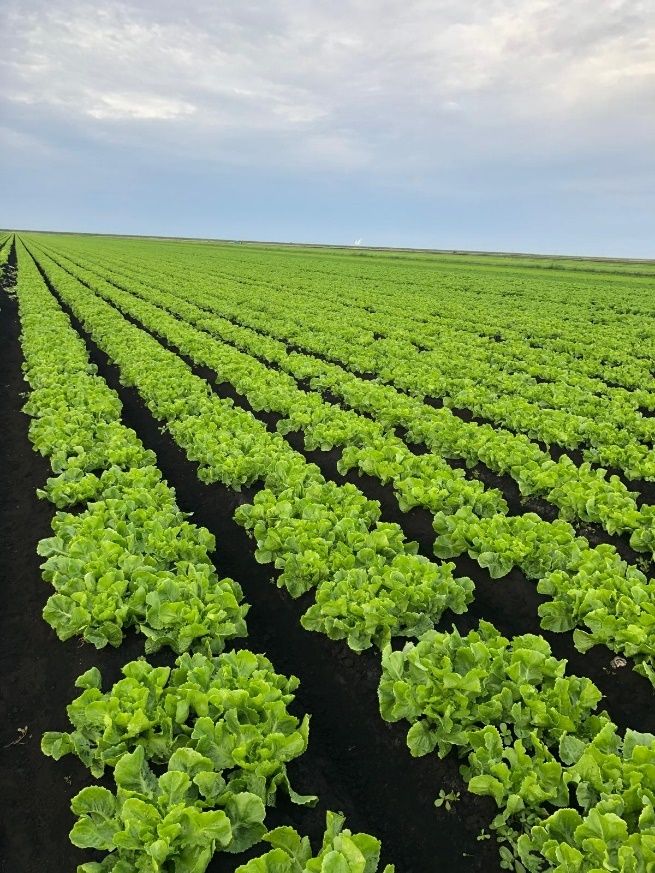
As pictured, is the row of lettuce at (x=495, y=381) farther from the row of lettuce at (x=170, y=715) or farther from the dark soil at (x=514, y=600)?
the row of lettuce at (x=170, y=715)

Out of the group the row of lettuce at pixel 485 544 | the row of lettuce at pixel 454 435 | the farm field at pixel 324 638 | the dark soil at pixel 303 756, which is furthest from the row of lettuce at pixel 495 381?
the dark soil at pixel 303 756

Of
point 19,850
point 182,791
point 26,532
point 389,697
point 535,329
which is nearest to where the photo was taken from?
point 182,791

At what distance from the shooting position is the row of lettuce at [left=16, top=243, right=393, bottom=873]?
394cm

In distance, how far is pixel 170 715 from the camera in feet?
16.0

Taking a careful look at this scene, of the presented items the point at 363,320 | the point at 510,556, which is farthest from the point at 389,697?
the point at 363,320

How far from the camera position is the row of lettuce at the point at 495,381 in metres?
12.3

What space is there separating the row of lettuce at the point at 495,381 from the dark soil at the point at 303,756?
24.8ft

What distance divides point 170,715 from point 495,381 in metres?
13.8

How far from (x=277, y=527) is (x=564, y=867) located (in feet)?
16.3

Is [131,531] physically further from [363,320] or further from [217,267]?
[217,267]

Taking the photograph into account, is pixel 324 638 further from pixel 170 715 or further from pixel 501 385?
pixel 501 385

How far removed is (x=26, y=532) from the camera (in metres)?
8.78

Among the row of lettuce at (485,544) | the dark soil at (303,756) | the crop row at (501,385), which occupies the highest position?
the crop row at (501,385)

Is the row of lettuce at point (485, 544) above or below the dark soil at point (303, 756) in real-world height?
above
